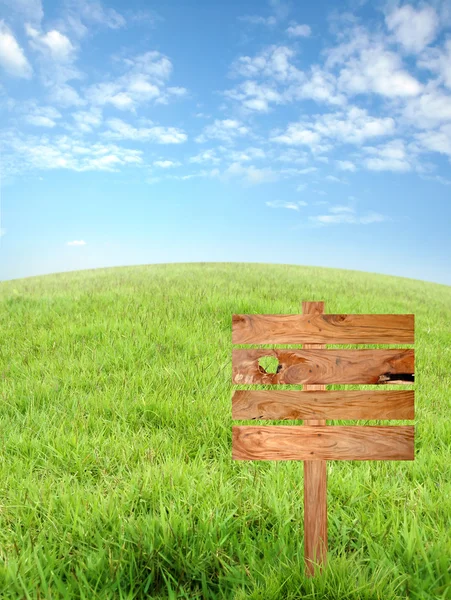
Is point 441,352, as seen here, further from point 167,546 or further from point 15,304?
point 15,304

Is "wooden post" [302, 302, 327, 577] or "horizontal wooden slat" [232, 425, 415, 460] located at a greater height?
"horizontal wooden slat" [232, 425, 415, 460]

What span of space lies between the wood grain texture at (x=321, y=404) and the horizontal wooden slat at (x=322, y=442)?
0.07 m

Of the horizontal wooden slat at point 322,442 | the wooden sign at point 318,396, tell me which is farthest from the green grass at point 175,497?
the horizontal wooden slat at point 322,442

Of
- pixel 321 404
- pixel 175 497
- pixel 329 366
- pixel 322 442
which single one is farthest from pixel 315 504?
pixel 175 497

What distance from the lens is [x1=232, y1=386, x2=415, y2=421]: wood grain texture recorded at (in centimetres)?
256

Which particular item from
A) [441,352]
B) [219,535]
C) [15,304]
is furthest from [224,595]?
[15,304]

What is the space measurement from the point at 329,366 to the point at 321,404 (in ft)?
0.70

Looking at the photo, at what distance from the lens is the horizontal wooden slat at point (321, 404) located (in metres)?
2.56

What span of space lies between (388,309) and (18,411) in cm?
794

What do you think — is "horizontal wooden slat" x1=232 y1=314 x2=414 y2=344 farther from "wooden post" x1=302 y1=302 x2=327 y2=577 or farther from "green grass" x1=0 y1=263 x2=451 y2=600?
"green grass" x1=0 y1=263 x2=451 y2=600

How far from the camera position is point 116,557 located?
268 cm

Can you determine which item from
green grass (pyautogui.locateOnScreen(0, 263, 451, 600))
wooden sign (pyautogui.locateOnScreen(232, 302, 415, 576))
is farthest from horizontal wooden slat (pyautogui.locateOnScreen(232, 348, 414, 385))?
green grass (pyautogui.locateOnScreen(0, 263, 451, 600))

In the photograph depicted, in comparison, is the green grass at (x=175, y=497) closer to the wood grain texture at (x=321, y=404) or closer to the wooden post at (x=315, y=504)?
the wooden post at (x=315, y=504)

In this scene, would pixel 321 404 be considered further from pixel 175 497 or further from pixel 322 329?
pixel 175 497
